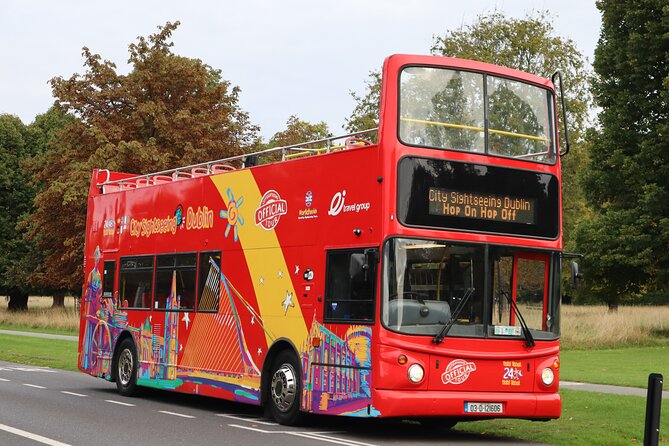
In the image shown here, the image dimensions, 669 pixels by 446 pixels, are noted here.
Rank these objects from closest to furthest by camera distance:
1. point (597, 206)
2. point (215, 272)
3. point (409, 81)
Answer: point (409, 81) → point (215, 272) → point (597, 206)

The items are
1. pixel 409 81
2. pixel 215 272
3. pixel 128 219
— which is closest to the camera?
pixel 409 81

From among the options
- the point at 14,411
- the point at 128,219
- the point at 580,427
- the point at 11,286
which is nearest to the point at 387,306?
the point at 580,427

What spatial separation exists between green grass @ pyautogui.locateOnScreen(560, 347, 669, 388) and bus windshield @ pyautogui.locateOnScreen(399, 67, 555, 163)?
29.3ft

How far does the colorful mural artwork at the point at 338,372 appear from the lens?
1303 cm

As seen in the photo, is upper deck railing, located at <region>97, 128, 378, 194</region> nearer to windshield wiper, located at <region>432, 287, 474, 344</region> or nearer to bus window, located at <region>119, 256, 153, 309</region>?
bus window, located at <region>119, 256, 153, 309</region>

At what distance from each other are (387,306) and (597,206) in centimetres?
3469

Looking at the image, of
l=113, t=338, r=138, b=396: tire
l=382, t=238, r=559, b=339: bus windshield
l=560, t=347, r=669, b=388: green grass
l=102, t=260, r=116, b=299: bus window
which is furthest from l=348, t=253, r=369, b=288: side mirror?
l=560, t=347, r=669, b=388: green grass

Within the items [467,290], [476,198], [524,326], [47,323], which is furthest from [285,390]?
[47,323]

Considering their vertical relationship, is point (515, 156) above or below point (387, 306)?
above

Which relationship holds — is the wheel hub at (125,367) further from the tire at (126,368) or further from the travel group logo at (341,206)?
the travel group logo at (341,206)

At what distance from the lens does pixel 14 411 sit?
15.4 m

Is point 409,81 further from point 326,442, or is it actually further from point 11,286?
point 11,286

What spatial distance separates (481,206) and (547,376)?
226 centimetres

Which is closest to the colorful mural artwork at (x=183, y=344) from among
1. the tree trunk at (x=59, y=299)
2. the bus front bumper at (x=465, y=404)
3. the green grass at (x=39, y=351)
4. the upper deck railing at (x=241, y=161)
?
the upper deck railing at (x=241, y=161)
